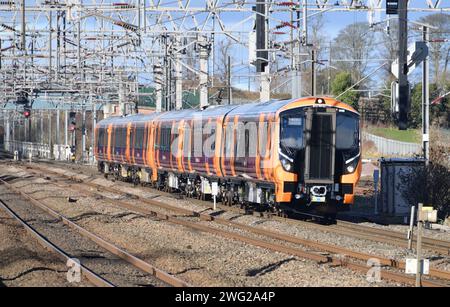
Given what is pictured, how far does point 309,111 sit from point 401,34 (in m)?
2.91

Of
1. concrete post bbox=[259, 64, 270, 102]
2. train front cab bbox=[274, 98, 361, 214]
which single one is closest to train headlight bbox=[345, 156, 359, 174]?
train front cab bbox=[274, 98, 361, 214]

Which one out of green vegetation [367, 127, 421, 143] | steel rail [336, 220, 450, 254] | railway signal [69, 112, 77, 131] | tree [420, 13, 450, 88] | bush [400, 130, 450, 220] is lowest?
steel rail [336, 220, 450, 254]

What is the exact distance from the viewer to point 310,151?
20547 millimetres

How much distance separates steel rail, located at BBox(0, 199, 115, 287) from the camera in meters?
12.0

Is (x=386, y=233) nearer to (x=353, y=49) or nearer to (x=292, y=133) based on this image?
(x=292, y=133)

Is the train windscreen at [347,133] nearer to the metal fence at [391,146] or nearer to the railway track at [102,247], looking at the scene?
the railway track at [102,247]

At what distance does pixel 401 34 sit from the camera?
68.2 ft

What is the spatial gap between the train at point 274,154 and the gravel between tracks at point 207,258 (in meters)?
2.90

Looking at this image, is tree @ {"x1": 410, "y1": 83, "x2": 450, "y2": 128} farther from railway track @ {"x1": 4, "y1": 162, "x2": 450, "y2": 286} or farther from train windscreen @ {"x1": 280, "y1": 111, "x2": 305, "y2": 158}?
train windscreen @ {"x1": 280, "y1": 111, "x2": 305, "y2": 158}

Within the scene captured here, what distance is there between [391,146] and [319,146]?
1353 inches

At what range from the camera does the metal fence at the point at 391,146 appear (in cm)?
5147

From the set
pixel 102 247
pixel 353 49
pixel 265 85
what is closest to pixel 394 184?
pixel 265 85
